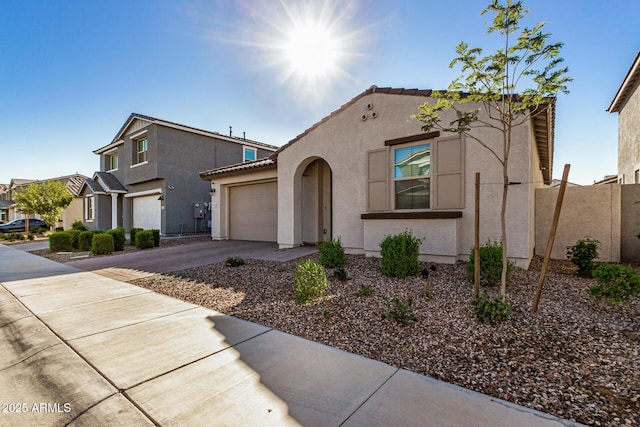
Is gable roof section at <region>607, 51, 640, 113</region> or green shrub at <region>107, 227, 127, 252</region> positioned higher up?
gable roof section at <region>607, 51, 640, 113</region>

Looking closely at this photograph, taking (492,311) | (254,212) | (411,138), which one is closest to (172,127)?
(254,212)

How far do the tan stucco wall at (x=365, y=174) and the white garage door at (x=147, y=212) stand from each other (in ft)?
36.1

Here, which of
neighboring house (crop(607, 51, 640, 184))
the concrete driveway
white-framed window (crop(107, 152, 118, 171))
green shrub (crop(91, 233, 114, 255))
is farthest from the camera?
white-framed window (crop(107, 152, 118, 171))

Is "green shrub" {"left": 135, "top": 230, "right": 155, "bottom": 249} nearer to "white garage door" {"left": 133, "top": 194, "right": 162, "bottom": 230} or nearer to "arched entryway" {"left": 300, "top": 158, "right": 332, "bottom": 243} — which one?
"white garage door" {"left": 133, "top": 194, "right": 162, "bottom": 230}

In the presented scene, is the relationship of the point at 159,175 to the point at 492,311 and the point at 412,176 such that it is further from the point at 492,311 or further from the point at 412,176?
the point at 492,311

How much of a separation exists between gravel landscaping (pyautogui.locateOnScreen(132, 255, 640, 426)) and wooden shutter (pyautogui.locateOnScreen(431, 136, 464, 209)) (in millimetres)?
1725

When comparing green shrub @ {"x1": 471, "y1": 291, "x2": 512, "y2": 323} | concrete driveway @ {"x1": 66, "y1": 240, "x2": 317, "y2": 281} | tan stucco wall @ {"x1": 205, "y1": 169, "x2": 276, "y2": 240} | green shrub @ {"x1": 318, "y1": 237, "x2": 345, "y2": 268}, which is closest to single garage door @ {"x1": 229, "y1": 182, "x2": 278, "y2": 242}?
tan stucco wall @ {"x1": 205, "y1": 169, "x2": 276, "y2": 240}

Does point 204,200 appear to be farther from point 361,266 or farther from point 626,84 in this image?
point 626,84

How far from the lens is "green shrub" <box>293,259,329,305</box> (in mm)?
4656

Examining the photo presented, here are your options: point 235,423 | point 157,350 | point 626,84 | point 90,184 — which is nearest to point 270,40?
point 157,350

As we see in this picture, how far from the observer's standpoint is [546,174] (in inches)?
530

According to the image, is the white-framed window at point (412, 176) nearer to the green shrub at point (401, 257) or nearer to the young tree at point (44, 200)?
the green shrub at point (401, 257)

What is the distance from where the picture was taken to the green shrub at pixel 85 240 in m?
12.8

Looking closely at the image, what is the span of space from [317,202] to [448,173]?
192 inches
